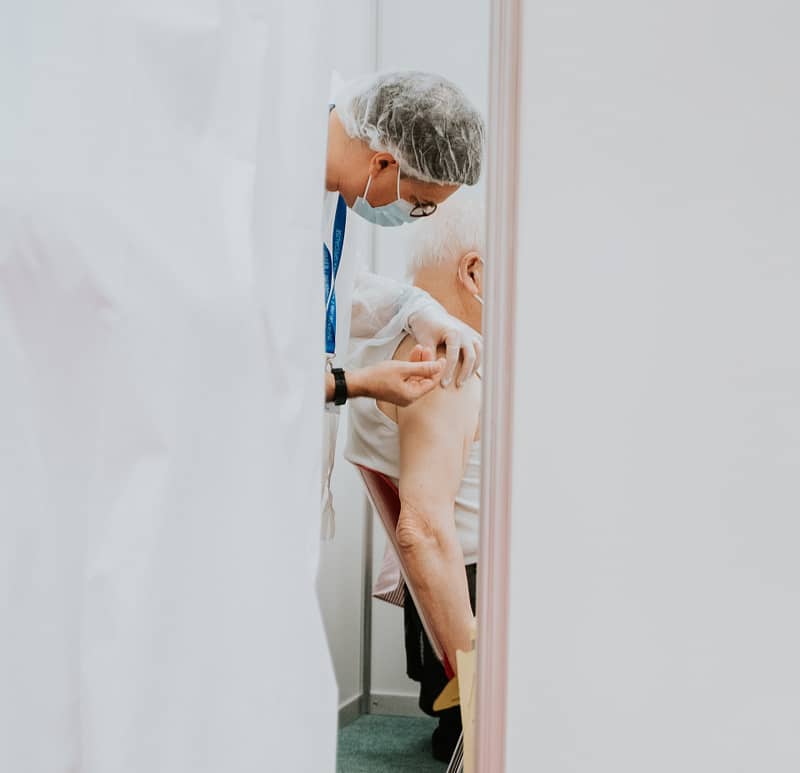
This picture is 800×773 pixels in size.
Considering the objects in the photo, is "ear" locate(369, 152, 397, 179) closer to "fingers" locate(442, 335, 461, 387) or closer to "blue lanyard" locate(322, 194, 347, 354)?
"blue lanyard" locate(322, 194, 347, 354)

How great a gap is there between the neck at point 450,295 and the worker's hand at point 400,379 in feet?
0.17

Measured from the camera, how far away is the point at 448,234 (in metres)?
1.02

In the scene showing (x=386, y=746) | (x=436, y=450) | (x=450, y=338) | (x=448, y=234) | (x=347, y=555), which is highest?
(x=448, y=234)

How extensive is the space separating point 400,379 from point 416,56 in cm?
35

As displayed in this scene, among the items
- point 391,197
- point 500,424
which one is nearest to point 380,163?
point 391,197

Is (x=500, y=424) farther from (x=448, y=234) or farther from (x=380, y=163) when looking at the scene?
(x=380, y=163)

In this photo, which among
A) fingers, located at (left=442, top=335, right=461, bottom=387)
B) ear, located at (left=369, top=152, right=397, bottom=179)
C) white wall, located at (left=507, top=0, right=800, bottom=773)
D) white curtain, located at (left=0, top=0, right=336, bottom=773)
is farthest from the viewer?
ear, located at (left=369, top=152, right=397, bottom=179)

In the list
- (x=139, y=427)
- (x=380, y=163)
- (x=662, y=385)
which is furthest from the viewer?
(x=380, y=163)

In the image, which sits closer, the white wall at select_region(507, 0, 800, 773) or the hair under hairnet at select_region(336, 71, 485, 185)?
the white wall at select_region(507, 0, 800, 773)

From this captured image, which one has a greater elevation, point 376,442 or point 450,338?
point 450,338

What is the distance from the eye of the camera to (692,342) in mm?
875

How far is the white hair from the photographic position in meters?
1.02

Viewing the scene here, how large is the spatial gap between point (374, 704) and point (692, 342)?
1.56 feet

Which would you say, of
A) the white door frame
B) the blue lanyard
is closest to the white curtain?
Answer: the white door frame
